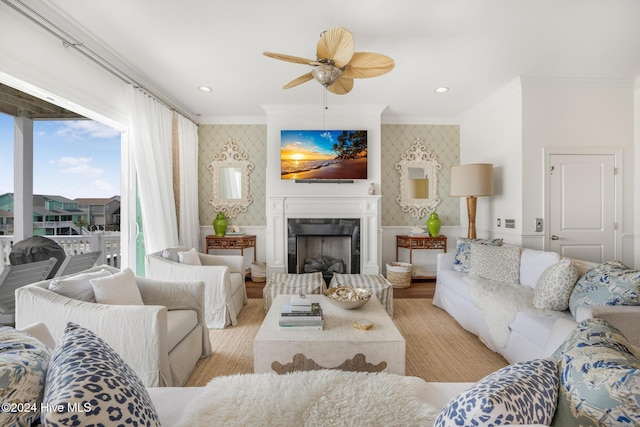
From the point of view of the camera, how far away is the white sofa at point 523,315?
1.55 metres

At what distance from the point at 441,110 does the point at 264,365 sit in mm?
4218

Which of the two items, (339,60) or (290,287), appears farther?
(290,287)

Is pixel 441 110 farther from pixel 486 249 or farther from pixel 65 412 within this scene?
pixel 65 412

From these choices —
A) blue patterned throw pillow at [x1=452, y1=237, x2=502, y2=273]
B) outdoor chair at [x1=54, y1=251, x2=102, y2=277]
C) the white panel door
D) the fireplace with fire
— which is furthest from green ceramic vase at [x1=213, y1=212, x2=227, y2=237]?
the white panel door

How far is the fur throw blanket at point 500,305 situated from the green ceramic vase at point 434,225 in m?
1.78

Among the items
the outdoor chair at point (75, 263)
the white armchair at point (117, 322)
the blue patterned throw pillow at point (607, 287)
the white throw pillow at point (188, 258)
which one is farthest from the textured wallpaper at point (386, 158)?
the white armchair at point (117, 322)

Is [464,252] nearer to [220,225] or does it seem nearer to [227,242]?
[227,242]

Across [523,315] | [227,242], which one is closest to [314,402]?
[523,315]

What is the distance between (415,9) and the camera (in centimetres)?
203

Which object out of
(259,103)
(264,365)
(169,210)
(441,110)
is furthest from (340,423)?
(441,110)

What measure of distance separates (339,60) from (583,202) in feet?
11.2

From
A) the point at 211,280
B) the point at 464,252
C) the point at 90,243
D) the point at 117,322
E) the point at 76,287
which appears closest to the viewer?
the point at 117,322

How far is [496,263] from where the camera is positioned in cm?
275

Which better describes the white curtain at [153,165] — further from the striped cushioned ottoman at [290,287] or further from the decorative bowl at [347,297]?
the decorative bowl at [347,297]
